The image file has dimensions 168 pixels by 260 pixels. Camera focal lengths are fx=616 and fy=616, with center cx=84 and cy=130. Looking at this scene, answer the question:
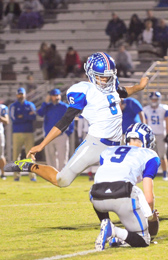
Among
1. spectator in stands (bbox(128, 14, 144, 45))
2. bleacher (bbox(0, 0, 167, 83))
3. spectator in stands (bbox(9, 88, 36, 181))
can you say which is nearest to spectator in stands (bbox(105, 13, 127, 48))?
spectator in stands (bbox(128, 14, 144, 45))

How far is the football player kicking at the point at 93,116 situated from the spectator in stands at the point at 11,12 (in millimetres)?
15623

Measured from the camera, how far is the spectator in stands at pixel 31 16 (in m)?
20.3

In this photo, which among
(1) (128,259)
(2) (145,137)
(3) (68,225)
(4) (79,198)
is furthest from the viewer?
(4) (79,198)

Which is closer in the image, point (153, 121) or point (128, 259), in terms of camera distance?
point (128, 259)

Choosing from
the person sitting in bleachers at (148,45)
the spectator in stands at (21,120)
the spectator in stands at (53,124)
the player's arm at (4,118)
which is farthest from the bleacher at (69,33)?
the player's arm at (4,118)

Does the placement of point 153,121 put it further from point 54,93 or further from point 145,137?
point 145,137

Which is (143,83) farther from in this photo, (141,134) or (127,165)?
(127,165)

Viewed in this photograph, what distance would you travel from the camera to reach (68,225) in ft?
19.9

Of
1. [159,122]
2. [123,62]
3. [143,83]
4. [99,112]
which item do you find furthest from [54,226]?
[123,62]

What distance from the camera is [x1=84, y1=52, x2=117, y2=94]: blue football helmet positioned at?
552cm

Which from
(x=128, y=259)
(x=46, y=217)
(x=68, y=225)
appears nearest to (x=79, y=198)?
(x=46, y=217)

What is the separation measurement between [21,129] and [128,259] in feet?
25.9

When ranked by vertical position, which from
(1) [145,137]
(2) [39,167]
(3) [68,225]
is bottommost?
(3) [68,225]

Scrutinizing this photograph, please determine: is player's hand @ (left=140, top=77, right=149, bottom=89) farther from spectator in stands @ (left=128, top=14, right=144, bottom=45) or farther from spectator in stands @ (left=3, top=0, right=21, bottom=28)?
spectator in stands @ (left=3, top=0, right=21, bottom=28)
